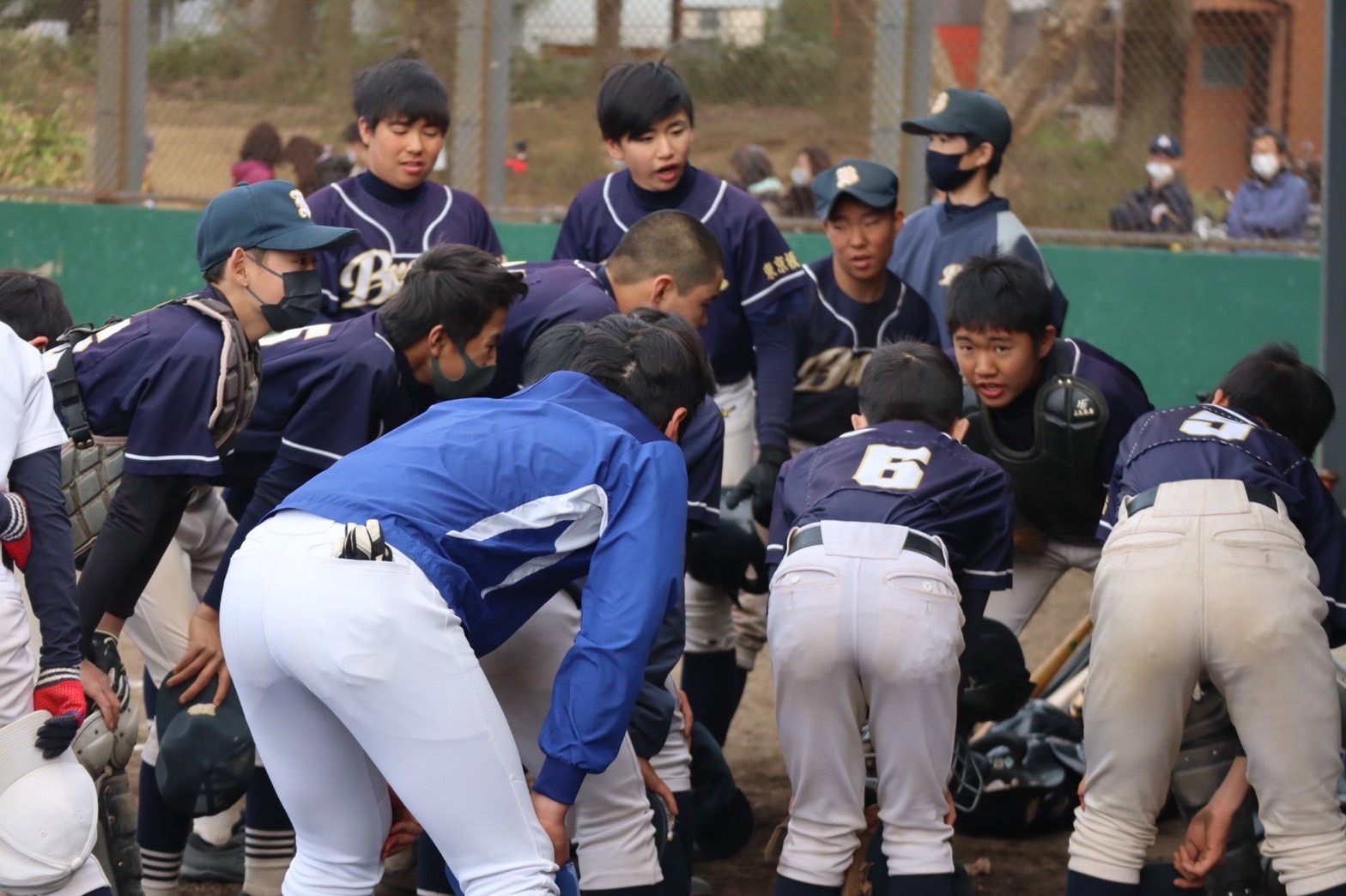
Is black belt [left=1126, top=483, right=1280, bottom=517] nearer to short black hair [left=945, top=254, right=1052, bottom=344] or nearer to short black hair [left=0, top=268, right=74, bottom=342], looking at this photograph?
short black hair [left=945, top=254, right=1052, bottom=344]

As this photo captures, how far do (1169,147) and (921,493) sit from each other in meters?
5.33

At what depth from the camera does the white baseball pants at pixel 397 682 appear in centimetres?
252

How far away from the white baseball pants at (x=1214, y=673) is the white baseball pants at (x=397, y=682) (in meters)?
1.34

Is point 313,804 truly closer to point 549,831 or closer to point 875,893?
point 549,831

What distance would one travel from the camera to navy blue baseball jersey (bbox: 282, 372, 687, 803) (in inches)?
103

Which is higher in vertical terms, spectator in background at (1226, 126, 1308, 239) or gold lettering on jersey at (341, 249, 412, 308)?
spectator in background at (1226, 126, 1308, 239)

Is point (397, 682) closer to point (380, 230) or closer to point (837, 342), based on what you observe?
point (380, 230)

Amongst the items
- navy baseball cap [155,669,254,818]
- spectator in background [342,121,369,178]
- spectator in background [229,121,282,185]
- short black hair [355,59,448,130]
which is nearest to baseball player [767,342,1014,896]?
navy baseball cap [155,669,254,818]

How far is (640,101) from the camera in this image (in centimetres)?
461

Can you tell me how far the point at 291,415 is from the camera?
12.1 feet

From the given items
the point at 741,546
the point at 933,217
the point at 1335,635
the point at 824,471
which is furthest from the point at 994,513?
the point at 933,217

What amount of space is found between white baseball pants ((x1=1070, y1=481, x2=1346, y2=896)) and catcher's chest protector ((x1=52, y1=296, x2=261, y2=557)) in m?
1.88

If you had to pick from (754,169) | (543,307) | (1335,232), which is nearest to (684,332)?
(543,307)

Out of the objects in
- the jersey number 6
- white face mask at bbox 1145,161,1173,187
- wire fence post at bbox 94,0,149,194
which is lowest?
the jersey number 6
